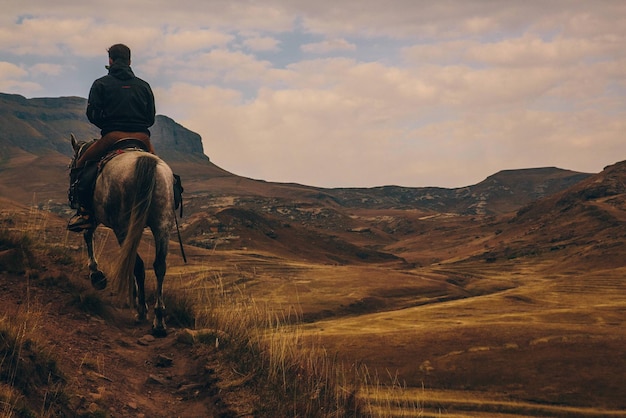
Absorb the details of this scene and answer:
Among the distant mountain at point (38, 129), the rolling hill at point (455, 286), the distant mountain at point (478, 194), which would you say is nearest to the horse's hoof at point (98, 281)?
the rolling hill at point (455, 286)

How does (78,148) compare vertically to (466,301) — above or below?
above

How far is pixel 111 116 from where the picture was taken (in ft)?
27.5

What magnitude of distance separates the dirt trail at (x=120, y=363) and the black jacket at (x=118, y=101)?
2.51 metres

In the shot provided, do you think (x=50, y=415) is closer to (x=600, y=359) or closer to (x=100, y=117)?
(x=100, y=117)

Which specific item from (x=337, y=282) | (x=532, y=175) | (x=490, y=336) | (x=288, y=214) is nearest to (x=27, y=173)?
(x=288, y=214)

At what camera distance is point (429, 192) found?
179m

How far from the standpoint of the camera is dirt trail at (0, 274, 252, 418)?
525 centimetres

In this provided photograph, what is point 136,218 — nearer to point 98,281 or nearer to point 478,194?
point 98,281

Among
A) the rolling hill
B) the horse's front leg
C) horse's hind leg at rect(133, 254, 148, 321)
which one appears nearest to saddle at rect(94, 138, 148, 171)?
the horse's front leg

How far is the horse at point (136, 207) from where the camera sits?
287 inches

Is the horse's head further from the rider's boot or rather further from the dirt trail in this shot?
the dirt trail

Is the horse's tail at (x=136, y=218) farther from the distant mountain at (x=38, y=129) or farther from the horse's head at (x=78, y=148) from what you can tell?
the distant mountain at (x=38, y=129)

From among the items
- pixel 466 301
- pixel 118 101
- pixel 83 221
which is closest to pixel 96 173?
pixel 83 221

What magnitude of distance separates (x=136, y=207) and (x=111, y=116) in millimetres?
1806
